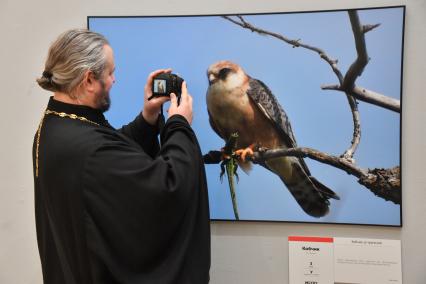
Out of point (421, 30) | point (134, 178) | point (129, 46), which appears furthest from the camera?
point (129, 46)

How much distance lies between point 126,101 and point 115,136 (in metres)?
0.33

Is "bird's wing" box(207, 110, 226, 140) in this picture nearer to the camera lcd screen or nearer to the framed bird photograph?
the framed bird photograph

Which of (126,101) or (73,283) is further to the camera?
(126,101)

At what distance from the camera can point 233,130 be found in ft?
3.61

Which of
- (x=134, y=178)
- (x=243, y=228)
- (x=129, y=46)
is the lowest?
(x=243, y=228)

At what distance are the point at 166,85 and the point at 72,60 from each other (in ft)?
0.76

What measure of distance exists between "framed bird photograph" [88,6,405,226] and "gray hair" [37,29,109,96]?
0.29 meters

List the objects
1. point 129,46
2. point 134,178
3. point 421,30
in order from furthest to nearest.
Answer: point 129,46
point 421,30
point 134,178

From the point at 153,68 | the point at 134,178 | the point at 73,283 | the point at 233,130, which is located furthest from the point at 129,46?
the point at 73,283

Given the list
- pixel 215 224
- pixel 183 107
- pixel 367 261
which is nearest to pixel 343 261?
pixel 367 261

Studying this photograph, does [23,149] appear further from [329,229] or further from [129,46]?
[329,229]

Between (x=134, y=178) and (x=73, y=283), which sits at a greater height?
(x=134, y=178)

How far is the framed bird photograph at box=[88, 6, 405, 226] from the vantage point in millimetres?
1035

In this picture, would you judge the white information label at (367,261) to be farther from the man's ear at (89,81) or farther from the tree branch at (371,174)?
the man's ear at (89,81)
